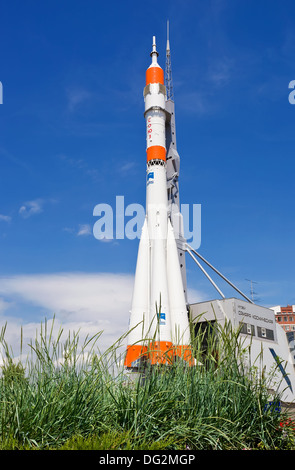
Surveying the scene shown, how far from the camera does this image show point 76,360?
771cm

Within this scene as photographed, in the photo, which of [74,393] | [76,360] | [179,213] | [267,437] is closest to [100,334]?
[76,360]

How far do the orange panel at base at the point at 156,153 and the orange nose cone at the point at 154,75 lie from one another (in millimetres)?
6420

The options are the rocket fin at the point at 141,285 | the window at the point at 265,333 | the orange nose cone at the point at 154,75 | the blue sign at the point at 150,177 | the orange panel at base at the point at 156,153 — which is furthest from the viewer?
the orange nose cone at the point at 154,75

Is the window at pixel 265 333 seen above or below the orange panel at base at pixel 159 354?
above

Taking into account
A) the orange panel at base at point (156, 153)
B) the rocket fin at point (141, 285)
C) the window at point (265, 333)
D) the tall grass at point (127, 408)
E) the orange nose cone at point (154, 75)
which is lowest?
the tall grass at point (127, 408)

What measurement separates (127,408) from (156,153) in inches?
983

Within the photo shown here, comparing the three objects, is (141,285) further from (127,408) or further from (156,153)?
(127,408)

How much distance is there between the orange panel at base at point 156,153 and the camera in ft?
97.2

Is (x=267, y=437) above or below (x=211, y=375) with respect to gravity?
below

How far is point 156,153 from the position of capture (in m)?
29.6

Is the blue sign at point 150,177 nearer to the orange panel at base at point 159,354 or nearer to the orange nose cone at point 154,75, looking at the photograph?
the orange nose cone at point 154,75

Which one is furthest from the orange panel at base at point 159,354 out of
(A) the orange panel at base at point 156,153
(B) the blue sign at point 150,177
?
(A) the orange panel at base at point 156,153
